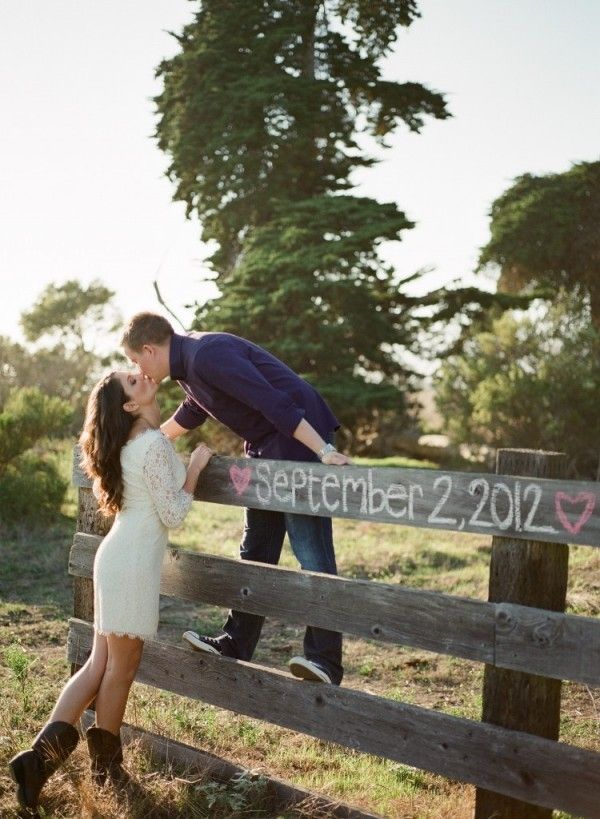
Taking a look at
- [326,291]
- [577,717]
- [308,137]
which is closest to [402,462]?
[326,291]

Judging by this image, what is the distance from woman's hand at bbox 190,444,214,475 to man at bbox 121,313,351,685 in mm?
227

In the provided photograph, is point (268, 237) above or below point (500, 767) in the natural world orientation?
above

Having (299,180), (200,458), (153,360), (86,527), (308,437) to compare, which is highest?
(299,180)

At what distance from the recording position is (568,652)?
9.03 ft

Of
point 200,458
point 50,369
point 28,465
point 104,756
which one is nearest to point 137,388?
point 200,458

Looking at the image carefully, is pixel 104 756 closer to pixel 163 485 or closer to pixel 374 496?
pixel 163 485

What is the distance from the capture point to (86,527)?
432 centimetres

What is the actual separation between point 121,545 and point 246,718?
5.42 feet

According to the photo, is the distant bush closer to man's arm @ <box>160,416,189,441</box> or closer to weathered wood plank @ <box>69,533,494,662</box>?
man's arm @ <box>160,416,189,441</box>

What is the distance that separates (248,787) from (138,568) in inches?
39.2

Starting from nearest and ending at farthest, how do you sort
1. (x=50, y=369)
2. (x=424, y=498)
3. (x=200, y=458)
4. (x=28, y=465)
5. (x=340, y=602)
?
(x=424, y=498), (x=340, y=602), (x=200, y=458), (x=28, y=465), (x=50, y=369)

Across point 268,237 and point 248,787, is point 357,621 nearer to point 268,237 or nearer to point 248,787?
point 248,787

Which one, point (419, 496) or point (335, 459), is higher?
point (335, 459)

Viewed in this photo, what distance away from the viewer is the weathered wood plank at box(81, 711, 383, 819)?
3.31 metres
